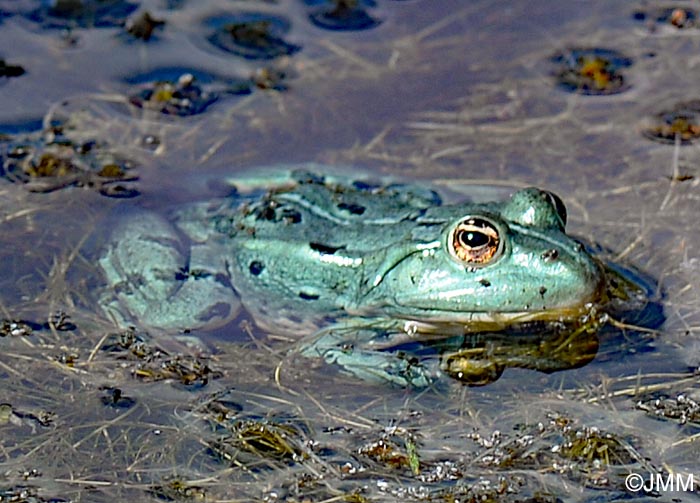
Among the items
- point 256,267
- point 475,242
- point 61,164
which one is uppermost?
point 475,242

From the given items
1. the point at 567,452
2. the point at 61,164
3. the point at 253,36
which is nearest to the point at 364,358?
the point at 567,452

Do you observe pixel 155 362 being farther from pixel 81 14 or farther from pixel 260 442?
pixel 81 14

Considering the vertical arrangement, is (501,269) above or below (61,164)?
above

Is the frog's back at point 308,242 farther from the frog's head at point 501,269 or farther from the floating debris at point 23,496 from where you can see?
the floating debris at point 23,496

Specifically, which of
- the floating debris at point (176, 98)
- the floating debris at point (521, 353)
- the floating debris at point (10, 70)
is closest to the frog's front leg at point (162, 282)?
the floating debris at point (521, 353)

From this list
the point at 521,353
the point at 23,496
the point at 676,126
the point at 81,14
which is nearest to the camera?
the point at 23,496

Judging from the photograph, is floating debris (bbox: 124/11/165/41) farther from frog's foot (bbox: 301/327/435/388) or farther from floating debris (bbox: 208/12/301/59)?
frog's foot (bbox: 301/327/435/388)

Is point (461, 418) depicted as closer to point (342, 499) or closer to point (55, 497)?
point (342, 499)
